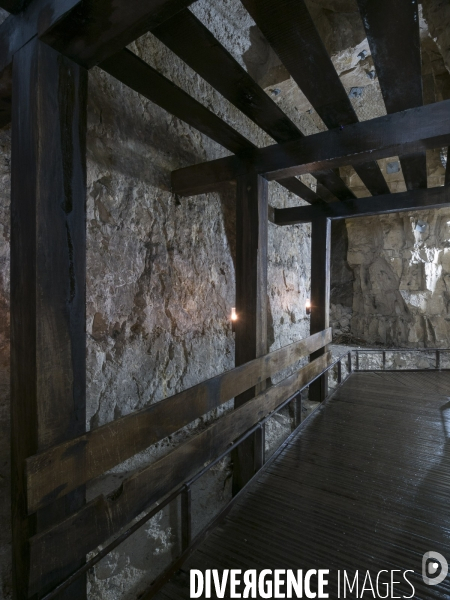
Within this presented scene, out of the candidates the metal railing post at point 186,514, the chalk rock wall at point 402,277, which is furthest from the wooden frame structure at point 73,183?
the chalk rock wall at point 402,277

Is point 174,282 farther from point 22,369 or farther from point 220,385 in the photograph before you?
point 22,369

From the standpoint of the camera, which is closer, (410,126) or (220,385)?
(410,126)

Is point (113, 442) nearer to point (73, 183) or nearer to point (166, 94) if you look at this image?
point (73, 183)

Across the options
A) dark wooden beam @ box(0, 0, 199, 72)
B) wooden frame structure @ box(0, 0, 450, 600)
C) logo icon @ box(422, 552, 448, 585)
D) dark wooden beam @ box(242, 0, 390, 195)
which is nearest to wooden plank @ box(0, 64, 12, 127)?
wooden frame structure @ box(0, 0, 450, 600)

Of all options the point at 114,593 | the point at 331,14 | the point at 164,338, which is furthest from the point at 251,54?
the point at 114,593

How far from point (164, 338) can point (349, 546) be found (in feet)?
9.34

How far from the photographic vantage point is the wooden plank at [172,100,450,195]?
2.63 m

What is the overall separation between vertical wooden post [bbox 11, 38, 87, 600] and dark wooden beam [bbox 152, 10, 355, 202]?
2.33 feet

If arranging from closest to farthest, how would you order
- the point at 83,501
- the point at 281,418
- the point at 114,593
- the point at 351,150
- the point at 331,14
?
the point at 83,501
the point at 351,150
the point at 114,593
the point at 331,14
the point at 281,418

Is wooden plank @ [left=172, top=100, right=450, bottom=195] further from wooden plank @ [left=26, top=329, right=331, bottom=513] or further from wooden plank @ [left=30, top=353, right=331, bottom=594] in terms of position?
wooden plank @ [left=30, top=353, right=331, bottom=594]

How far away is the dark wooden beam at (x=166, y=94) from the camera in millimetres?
2421

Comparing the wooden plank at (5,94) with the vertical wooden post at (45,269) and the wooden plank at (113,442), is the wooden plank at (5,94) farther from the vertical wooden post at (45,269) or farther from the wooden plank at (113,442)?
the wooden plank at (113,442)

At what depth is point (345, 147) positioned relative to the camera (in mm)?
3002

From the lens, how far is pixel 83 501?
6.38 feet
